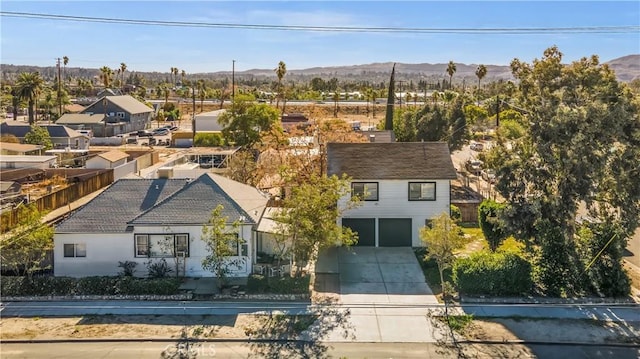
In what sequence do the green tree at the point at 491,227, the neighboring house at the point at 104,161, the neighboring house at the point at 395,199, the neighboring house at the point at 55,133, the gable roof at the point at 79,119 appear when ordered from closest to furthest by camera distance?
1. the green tree at the point at 491,227
2. the neighboring house at the point at 395,199
3. the neighboring house at the point at 104,161
4. the neighboring house at the point at 55,133
5. the gable roof at the point at 79,119

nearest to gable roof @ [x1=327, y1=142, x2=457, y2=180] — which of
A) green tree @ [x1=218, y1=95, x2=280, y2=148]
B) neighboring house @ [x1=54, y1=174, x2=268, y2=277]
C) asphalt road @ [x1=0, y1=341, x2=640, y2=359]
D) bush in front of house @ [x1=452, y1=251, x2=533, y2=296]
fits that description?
neighboring house @ [x1=54, y1=174, x2=268, y2=277]

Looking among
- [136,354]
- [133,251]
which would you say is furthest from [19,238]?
[136,354]

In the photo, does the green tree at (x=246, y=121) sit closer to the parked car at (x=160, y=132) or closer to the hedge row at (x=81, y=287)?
the hedge row at (x=81, y=287)

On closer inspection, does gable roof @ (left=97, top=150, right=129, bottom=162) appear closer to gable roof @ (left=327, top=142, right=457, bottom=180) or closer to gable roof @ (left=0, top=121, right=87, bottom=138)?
gable roof @ (left=327, top=142, right=457, bottom=180)

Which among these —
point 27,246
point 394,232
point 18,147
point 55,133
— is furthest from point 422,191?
point 55,133

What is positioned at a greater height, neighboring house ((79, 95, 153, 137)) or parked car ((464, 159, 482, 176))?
neighboring house ((79, 95, 153, 137))

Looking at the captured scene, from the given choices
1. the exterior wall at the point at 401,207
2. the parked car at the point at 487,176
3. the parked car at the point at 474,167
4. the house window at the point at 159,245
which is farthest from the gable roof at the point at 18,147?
the parked car at the point at 487,176

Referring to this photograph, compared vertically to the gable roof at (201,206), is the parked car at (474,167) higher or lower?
higher
